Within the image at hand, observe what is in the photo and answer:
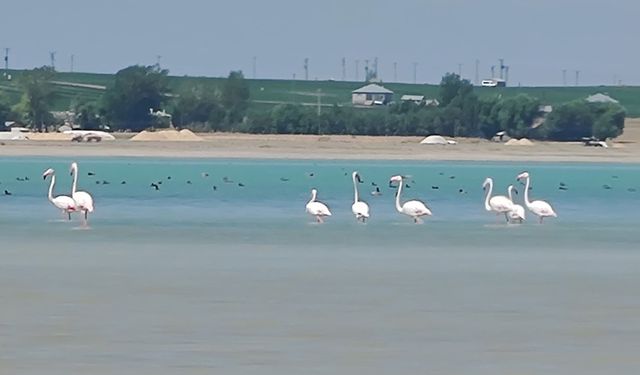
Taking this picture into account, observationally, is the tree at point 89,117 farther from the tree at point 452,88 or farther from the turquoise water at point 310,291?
the turquoise water at point 310,291

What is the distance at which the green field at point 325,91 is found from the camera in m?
138

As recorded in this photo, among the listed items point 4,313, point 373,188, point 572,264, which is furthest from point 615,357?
point 373,188

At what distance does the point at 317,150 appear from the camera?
249 ft

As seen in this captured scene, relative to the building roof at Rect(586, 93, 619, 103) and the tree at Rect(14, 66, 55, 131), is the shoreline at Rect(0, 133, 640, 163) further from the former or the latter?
the building roof at Rect(586, 93, 619, 103)

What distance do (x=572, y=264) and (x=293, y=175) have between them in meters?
33.5

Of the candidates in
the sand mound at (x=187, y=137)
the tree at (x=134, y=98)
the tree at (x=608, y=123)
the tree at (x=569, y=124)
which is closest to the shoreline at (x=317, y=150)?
the sand mound at (x=187, y=137)

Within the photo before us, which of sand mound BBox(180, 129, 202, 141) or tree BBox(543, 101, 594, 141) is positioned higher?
tree BBox(543, 101, 594, 141)

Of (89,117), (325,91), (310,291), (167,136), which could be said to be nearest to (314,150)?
(167,136)

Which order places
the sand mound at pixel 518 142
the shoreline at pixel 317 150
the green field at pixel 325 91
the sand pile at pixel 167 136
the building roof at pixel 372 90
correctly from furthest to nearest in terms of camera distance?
the building roof at pixel 372 90
the green field at pixel 325 91
the sand mound at pixel 518 142
the sand pile at pixel 167 136
the shoreline at pixel 317 150

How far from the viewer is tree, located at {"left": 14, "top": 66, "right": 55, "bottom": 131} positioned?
100438 millimetres

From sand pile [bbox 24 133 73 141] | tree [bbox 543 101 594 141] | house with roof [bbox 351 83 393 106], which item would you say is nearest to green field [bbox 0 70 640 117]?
house with roof [bbox 351 83 393 106]

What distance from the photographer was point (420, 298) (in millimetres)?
16281

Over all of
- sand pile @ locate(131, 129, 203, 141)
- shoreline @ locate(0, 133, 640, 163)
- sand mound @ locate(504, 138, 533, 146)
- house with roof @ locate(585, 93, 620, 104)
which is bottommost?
shoreline @ locate(0, 133, 640, 163)

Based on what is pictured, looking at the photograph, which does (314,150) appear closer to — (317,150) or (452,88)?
(317,150)
